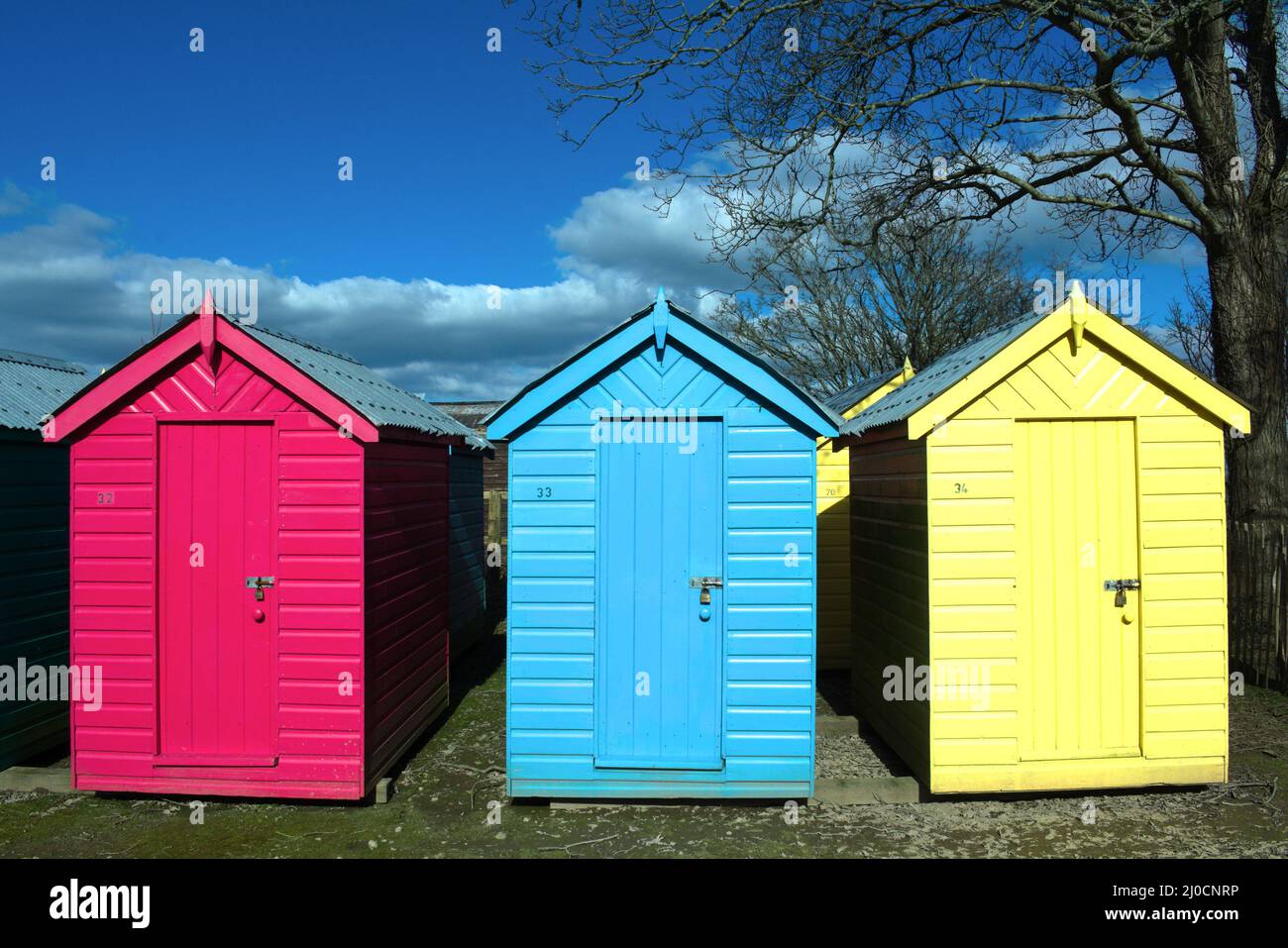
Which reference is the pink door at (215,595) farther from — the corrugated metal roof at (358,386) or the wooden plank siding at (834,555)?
the wooden plank siding at (834,555)

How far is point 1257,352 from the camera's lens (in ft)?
29.2

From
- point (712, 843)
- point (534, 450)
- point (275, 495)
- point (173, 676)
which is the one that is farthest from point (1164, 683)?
point (173, 676)

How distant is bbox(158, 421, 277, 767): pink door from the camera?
5.80 metres

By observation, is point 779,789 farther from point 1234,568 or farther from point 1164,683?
point 1234,568

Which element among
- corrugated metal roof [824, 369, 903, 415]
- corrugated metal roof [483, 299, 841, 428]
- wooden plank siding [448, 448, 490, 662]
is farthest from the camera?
wooden plank siding [448, 448, 490, 662]

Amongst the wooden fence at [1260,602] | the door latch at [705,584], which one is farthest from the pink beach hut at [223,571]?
the wooden fence at [1260,602]

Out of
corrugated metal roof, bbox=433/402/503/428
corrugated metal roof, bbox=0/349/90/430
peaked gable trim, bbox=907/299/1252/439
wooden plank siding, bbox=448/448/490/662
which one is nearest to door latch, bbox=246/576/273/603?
corrugated metal roof, bbox=0/349/90/430

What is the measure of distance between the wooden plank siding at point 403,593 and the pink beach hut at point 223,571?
0.22 ft

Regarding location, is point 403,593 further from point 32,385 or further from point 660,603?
point 32,385

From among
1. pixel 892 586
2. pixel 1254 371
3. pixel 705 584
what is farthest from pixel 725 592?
pixel 1254 371

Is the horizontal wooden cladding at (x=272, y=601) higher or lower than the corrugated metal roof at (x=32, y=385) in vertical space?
lower

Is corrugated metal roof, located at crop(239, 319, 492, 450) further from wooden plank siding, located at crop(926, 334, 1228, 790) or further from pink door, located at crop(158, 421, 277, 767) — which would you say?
wooden plank siding, located at crop(926, 334, 1228, 790)

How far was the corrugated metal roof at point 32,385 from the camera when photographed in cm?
660

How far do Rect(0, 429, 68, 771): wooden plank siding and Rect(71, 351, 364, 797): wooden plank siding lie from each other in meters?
1.08
